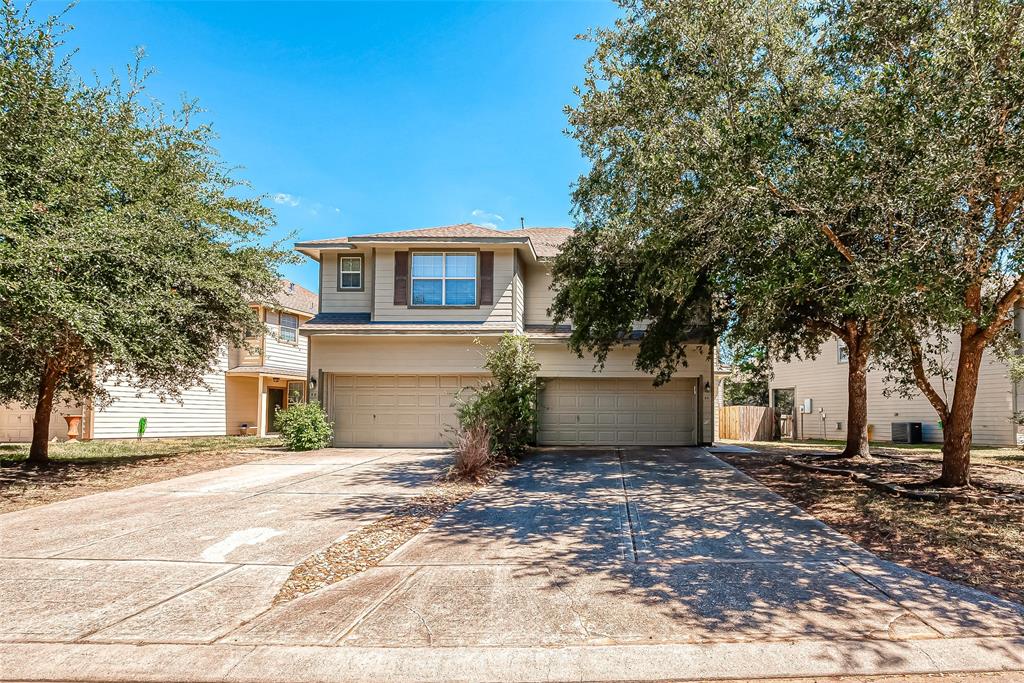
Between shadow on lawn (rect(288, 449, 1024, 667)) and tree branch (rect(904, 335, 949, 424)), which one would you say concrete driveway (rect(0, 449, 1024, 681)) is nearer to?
shadow on lawn (rect(288, 449, 1024, 667))

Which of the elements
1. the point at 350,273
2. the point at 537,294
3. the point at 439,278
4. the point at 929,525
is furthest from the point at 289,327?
the point at 929,525

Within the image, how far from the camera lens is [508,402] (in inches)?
505

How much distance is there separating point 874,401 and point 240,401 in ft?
75.5

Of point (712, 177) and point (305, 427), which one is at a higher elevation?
point (712, 177)

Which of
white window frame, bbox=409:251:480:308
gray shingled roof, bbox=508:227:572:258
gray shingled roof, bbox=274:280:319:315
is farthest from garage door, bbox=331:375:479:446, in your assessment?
gray shingled roof, bbox=274:280:319:315

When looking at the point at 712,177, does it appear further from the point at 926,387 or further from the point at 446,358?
the point at 446,358

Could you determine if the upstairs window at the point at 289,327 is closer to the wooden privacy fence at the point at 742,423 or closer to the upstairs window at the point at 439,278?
the upstairs window at the point at 439,278

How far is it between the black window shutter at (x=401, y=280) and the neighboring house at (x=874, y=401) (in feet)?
33.7

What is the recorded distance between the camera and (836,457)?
1262 cm

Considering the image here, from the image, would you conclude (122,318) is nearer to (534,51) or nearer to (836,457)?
(534,51)

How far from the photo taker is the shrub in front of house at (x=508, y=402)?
12109 millimetres

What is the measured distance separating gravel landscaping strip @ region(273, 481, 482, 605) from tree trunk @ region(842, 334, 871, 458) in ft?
27.8

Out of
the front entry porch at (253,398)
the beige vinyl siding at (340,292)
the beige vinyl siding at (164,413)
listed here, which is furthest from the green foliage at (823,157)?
the front entry porch at (253,398)

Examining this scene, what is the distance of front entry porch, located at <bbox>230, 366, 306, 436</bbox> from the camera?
890 inches
